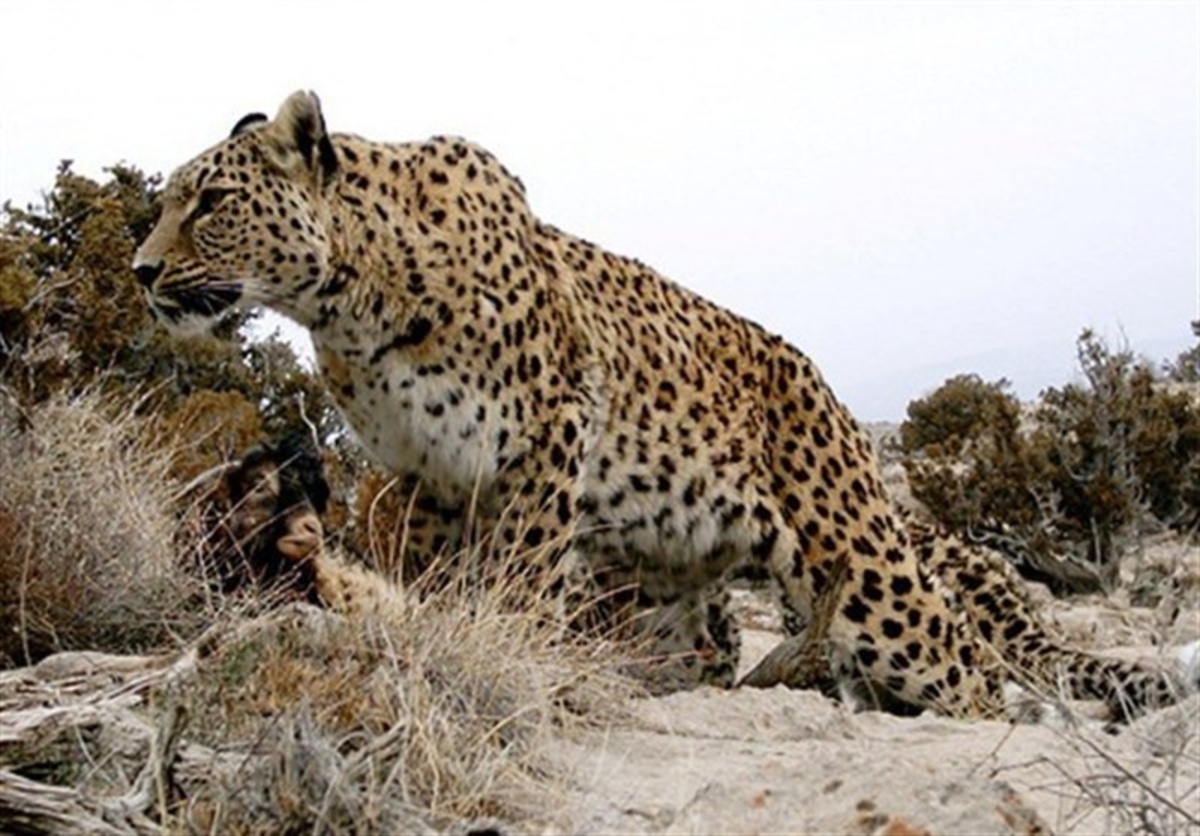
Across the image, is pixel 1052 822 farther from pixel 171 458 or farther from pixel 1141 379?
pixel 1141 379

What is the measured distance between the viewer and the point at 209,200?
682 cm

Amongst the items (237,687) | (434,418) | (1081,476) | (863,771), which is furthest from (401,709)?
(1081,476)

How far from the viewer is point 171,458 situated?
Answer: 8.29m

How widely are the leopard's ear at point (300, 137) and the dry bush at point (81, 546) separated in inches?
58.7

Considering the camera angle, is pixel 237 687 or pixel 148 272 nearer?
pixel 237 687

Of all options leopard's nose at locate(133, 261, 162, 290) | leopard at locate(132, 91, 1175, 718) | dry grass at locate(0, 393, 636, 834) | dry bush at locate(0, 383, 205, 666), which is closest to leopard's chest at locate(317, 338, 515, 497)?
leopard at locate(132, 91, 1175, 718)

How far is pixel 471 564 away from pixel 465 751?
5.84 feet

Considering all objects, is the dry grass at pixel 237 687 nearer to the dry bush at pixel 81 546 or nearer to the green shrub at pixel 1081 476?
the dry bush at pixel 81 546

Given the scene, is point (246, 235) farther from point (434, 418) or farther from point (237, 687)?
point (237, 687)

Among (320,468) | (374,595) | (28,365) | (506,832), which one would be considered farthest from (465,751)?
(28,365)

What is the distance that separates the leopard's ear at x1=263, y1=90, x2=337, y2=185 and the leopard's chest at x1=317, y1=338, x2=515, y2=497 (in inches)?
27.2

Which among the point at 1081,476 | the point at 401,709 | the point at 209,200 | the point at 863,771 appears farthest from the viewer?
the point at 1081,476

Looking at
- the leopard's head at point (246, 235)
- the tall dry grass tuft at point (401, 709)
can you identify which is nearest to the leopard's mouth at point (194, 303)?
the leopard's head at point (246, 235)

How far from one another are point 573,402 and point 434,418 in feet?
1.88
